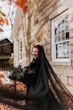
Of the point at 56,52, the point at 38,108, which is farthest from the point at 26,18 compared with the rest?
the point at 38,108

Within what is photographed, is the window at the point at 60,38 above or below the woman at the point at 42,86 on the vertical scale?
above

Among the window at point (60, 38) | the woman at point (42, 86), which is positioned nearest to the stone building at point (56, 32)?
the window at point (60, 38)

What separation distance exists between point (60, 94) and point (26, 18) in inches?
453

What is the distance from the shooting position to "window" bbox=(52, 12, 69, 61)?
8.75 m

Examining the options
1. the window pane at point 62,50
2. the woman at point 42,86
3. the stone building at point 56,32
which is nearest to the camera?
the woman at point 42,86

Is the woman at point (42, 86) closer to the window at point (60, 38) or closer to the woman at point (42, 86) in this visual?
the woman at point (42, 86)

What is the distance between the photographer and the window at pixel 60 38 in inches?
344

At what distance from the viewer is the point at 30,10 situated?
552 inches

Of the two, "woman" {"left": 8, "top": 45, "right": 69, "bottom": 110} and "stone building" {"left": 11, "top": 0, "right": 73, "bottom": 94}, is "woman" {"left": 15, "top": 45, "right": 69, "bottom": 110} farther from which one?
"stone building" {"left": 11, "top": 0, "right": 73, "bottom": 94}

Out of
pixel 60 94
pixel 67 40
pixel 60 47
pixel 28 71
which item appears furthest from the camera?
pixel 60 47

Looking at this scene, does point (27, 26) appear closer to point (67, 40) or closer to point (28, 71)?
point (67, 40)

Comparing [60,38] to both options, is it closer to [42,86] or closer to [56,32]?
[56,32]

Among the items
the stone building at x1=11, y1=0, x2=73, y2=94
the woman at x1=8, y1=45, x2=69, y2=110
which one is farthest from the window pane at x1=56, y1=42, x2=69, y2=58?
the woman at x1=8, y1=45, x2=69, y2=110

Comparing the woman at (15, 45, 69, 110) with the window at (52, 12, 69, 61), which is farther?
the window at (52, 12, 69, 61)
